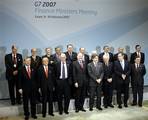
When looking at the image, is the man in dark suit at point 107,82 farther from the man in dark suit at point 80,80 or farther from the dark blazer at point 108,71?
the man in dark suit at point 80,80

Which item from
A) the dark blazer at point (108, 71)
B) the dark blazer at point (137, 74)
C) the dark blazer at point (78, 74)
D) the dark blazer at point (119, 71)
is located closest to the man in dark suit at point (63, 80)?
the dark blazer at point (78, 74)

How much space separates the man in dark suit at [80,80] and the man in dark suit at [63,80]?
0.17 metres

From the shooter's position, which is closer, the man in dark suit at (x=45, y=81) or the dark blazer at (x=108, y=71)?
the man in dark suit at (x=45, y=81)

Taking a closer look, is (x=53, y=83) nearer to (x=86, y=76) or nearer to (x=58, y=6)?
(x=86, y=76)

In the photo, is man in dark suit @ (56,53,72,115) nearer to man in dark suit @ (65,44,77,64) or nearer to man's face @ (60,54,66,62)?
man's face @ (60,54,66,62)

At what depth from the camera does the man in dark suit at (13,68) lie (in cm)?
910

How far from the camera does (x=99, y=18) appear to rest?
10.8 meters

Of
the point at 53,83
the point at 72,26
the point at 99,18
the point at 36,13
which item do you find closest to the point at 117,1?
the point at 99,18

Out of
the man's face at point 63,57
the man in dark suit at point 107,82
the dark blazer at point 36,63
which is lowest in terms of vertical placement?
the man in dark suit at point 107,82

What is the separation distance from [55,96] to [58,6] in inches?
106

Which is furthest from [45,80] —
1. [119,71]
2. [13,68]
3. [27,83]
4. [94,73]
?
[119,71]

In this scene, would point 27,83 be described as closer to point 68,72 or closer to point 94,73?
point 68,72

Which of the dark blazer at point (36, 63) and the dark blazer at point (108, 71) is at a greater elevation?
the dark blazer at point (36, 63)

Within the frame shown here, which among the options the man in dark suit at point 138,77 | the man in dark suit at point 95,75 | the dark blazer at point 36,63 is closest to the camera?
the dark blazer at point 36,63
